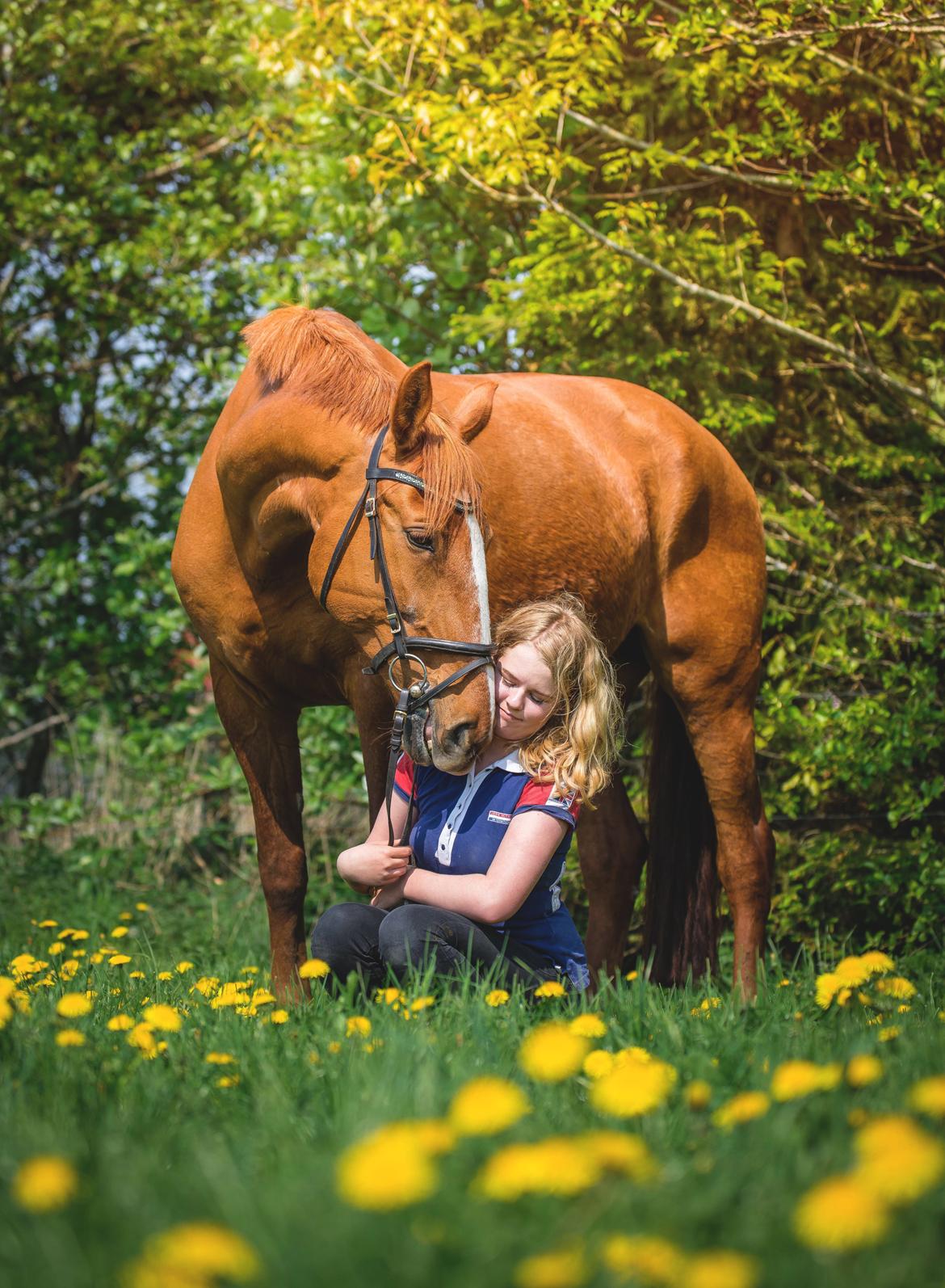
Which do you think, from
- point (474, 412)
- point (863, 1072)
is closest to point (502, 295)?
point (474, 412)

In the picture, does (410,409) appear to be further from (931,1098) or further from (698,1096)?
(931,1098)

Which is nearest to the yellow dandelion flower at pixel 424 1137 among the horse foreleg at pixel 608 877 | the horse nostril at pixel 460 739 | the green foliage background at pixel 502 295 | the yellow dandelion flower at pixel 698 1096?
the yellow dandelion flower at pixel 698 1096

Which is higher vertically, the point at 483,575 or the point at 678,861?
the point at 483,575

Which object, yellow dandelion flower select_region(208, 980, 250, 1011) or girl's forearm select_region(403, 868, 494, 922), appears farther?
girl's forearm select_region(403, 868, 494, 922)

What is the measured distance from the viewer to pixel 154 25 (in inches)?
302

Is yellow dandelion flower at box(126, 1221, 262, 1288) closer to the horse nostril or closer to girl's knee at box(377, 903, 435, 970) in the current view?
girl's knee at box(377, 903, 435, 970)

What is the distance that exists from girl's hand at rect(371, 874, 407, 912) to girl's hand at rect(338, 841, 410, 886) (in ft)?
0.14

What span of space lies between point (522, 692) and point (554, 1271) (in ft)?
6.36

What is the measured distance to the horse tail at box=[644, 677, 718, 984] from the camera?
4.31 meters

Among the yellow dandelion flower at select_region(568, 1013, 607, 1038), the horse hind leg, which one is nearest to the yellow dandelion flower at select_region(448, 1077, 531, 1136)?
the yellow dandelion flower at select_region(568, 1013, 607, 1038)

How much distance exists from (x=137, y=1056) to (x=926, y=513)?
12.6 ft

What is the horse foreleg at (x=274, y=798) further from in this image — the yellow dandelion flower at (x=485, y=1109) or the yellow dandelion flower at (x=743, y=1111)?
the yellow dandelion flower at (x=485, y=1109)

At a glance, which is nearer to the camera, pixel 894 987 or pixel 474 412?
pixel 894 987

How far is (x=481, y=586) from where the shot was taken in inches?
114
